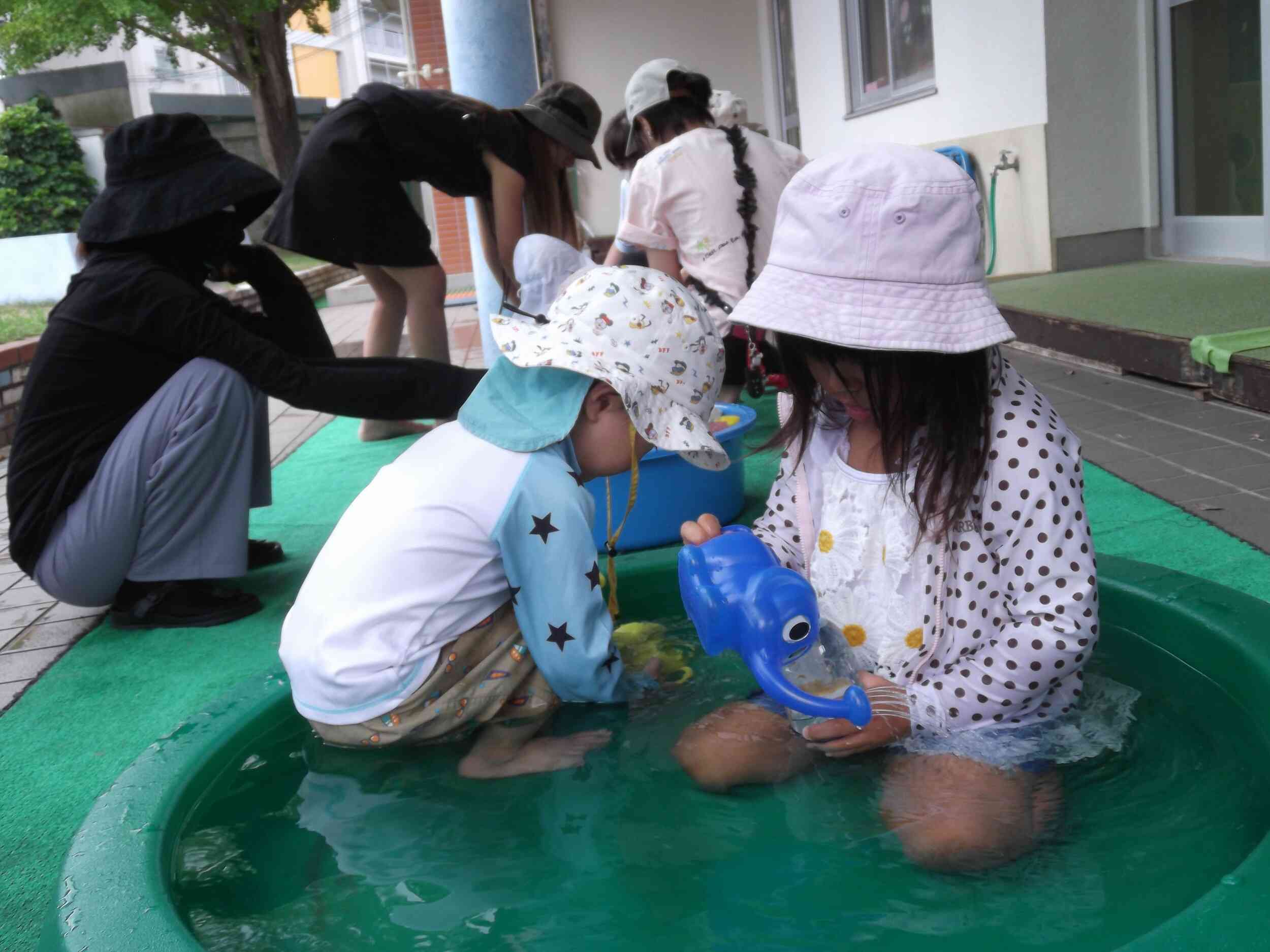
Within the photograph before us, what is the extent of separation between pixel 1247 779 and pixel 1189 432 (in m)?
2.10

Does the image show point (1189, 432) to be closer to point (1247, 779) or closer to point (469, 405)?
point (1247, 779)

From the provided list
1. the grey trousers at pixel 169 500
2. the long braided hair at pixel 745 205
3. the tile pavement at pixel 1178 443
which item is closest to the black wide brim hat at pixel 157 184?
the grey trousers at pixel 169 500

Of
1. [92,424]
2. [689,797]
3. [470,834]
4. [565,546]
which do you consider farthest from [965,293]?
[92,424]

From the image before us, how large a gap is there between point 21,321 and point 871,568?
717 cm

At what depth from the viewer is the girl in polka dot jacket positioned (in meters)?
1.41

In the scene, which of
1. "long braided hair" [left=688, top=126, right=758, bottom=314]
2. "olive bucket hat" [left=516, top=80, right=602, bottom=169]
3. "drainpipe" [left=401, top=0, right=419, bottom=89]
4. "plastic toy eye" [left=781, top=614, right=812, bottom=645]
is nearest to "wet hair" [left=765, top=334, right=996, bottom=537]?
"plastic toy eye" [left=781, top=614, right=812, bottom=645]

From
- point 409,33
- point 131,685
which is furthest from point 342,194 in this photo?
point 409,33

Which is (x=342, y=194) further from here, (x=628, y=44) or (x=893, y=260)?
(x=628, y=44)

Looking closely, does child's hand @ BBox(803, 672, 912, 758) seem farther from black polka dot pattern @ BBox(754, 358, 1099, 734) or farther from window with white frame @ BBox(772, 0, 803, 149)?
window with white frame @ BBox(772, 0, 803, 149)

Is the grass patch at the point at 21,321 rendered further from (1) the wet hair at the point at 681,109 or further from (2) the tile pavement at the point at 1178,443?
(2) the tile pavement at the point at 1178,443

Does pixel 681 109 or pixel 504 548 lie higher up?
pixel 681 109

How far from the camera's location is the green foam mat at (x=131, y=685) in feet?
5.86

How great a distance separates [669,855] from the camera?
151cm

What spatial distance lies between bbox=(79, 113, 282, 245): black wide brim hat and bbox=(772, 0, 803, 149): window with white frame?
7913 millimetres
